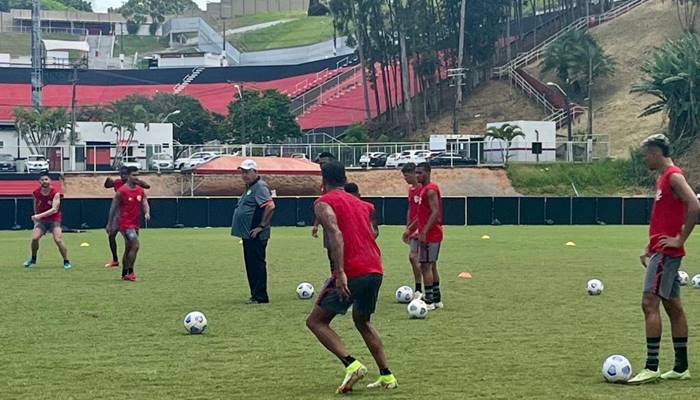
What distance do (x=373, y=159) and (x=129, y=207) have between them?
4962 cm

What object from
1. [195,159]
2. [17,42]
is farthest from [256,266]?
[17,42]

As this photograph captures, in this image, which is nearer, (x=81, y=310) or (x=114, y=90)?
(x=81, y=310)

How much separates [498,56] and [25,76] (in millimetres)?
43012

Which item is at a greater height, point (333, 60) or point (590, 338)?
point (333, 60)

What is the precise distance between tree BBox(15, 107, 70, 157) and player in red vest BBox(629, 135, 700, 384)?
7599 cm

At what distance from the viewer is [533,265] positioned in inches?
1020

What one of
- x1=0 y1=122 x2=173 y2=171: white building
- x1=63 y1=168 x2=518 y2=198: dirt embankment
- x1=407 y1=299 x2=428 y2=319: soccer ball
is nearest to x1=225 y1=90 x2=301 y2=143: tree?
x1=0 y1=122 x2=173 y2=171: white building

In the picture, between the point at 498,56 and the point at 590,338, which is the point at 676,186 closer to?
the point at 590,338

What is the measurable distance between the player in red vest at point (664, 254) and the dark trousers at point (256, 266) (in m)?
8.02

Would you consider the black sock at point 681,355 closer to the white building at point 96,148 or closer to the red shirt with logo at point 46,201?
the red shirt with logo at point 46,201

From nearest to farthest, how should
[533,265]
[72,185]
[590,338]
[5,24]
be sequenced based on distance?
1. [590,338]
2. [533,265]
3. [72,185]
4. [5,24]

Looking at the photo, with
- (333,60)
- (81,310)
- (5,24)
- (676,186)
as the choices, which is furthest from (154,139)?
(5,24)

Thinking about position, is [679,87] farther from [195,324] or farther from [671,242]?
[671,242]

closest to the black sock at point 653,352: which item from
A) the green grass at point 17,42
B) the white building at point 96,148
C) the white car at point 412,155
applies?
the white car at point 412,155
